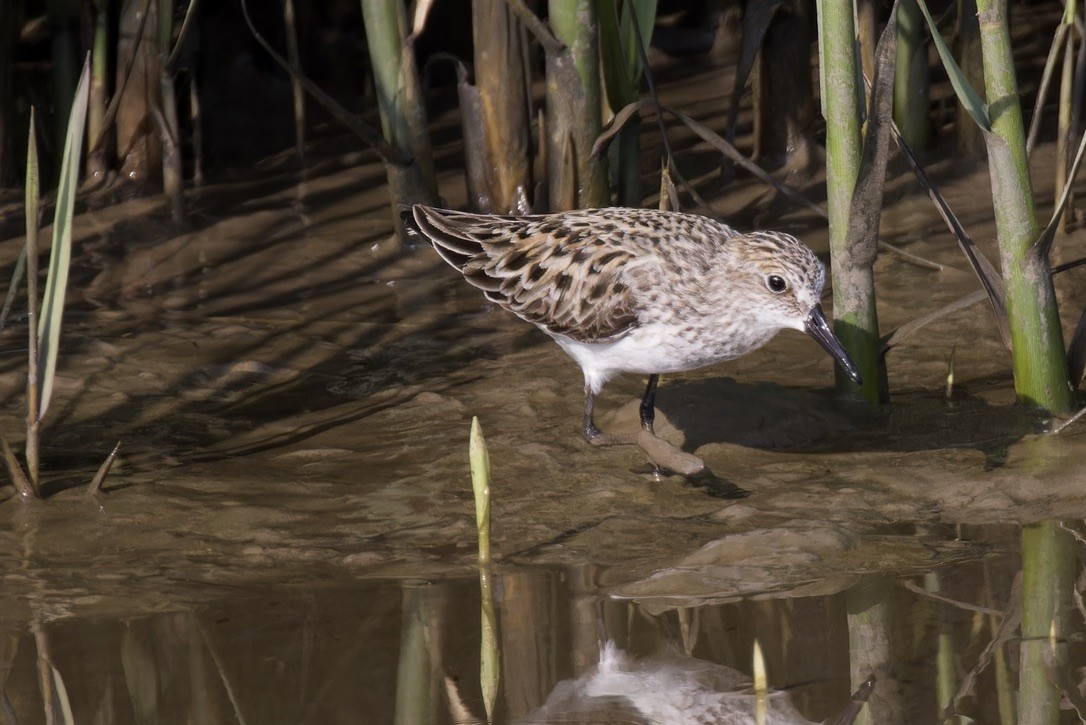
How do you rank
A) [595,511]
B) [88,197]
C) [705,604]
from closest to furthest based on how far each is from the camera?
[705,604] → [595,511] → [88,197]

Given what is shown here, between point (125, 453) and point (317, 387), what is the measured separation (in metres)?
1.12

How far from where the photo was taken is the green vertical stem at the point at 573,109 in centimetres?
765

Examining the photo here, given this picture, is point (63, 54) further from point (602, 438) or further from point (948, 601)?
point (948, 601)

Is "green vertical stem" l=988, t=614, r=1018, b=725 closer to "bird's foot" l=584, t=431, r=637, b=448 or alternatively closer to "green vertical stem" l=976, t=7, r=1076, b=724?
"green vertical stem" l=976, t=7, r=1076, b=724

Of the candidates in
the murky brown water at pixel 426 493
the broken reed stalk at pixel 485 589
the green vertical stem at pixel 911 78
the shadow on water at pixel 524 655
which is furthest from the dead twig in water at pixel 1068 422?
the green vertical stem at pixel 911 78

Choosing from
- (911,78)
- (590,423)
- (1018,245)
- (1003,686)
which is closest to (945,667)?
(1003,686)

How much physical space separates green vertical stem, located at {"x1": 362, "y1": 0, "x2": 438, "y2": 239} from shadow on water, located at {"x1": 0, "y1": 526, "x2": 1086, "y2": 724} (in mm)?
3754

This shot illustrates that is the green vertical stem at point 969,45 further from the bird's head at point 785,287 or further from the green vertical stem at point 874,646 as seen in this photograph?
the green vertical stem at point 874,646

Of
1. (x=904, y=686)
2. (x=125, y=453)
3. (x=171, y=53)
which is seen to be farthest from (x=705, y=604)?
(x=171, y=53)

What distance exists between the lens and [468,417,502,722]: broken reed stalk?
4.32 meters

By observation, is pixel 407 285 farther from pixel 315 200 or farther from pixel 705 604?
pixel 705 604

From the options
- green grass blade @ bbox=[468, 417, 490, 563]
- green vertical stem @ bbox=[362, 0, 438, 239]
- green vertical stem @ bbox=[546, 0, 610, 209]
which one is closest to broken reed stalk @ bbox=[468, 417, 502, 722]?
green grass blade @ bbox=[468, 417, 490, 563]

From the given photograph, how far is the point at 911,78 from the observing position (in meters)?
8.92

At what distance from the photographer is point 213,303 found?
8.22 metres
